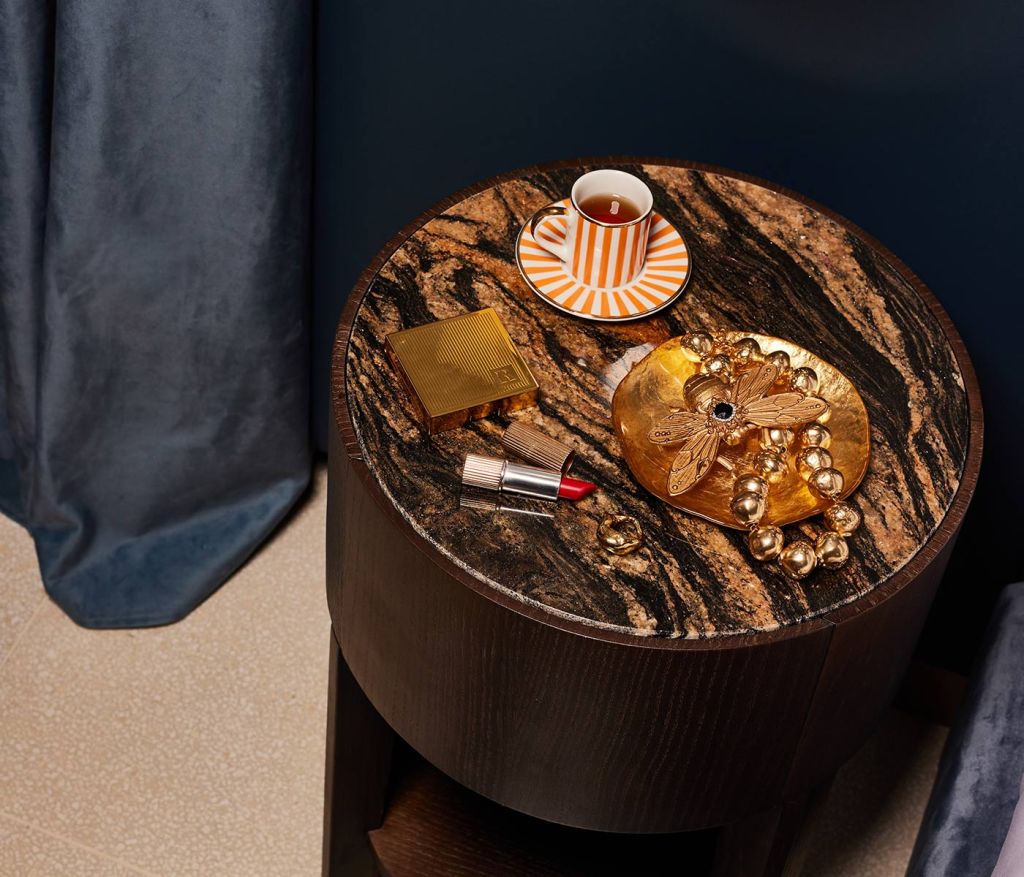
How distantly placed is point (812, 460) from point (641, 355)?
18cm

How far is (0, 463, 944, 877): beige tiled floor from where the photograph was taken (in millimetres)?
1489

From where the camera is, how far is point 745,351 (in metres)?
1.07

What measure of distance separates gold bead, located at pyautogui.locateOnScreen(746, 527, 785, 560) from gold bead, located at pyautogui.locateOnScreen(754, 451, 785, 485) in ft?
0.19

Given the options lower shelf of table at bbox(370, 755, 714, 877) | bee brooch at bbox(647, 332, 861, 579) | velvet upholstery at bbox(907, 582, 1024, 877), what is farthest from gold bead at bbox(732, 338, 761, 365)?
lower shelf of table at bbox(370, 755, 714, 877)

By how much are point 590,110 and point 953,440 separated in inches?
20.5

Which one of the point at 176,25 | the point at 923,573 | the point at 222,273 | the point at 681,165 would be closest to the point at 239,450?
the point at 222,273

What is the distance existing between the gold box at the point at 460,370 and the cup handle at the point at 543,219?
10 cm

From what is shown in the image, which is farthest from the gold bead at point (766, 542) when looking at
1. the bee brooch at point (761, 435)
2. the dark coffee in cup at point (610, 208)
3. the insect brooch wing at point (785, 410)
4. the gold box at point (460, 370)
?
the dark coffee in cup at point (610, 208)

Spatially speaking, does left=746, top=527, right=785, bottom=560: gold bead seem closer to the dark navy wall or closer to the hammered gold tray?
the hammered gold tray

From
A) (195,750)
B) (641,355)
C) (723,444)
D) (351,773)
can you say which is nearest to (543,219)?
(641,355)

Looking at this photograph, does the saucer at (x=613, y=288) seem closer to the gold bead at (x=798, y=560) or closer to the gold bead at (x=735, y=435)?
the gold bead at (x=735, y=435)

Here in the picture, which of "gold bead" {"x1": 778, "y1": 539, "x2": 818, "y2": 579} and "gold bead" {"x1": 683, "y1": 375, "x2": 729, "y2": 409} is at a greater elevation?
"gold bead" {"x1": 683, "y1": 375, "x2": 729, "y2": 409}

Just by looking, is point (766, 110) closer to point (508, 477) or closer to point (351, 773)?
point (508, 477)

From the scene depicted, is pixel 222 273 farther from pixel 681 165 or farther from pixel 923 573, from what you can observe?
pixel 923 573
